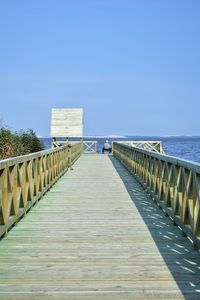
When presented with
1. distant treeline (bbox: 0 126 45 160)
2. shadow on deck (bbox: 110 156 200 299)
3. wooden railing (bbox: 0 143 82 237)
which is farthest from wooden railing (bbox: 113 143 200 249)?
distant treeline (bbox: 0 126 45 160)

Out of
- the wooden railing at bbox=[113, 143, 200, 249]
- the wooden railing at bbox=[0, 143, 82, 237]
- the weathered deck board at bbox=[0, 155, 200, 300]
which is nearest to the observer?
the weathered deck board at bbox=[0, 155, 200, 300]

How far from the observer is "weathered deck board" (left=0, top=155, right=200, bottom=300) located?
4113 mm

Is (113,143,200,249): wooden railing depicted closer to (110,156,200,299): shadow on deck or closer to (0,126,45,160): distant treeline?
(110,156,200,299): shadow on deck

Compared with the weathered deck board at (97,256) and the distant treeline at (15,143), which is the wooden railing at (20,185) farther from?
the distant treeline at (15,143)

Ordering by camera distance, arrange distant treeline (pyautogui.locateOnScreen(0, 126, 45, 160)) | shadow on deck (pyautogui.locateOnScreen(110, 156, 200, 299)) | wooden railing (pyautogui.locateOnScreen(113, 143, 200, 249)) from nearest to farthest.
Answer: shadow on deck (pyautogui.locateOnScreen(110, 156, 200, 299)) → wooden railing (pyautogui.locateOnScreen(113, 143, 200, 249)) → distant treeline (pyautogui.locateOnScreen(0, 126, 45, 160))

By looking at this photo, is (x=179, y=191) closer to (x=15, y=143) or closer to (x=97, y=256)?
(x=97, y=256)

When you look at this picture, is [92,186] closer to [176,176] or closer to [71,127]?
[176,176]

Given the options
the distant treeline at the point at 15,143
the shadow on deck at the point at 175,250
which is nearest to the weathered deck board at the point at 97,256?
the shadow on deck at the point at 175,250

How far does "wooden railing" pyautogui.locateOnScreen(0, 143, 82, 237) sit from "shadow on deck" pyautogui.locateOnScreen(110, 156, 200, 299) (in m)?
2.14

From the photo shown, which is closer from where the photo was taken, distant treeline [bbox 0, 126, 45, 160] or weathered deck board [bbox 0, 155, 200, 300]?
weathered deck board [bbox 0, 155, 200, 300]

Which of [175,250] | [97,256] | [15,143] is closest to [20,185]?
[97,256]

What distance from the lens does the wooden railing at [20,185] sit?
619 centimetres

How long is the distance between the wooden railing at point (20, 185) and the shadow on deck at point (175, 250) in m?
2.14

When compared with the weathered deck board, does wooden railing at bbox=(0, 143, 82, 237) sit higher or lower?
higher
